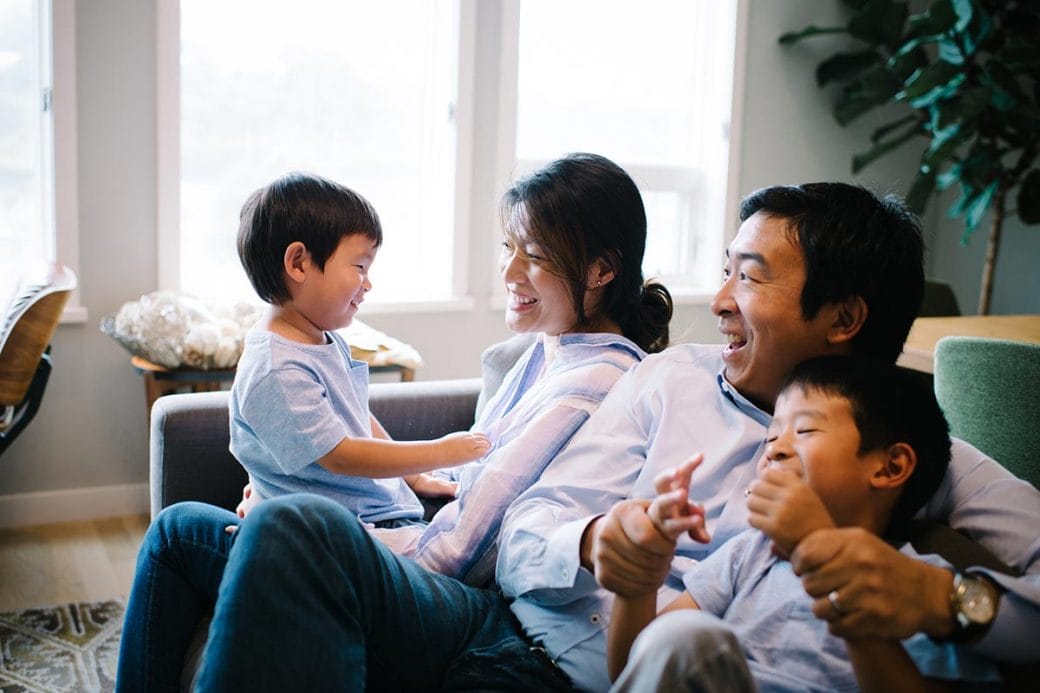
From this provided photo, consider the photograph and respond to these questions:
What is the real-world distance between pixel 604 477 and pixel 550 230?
43 cm

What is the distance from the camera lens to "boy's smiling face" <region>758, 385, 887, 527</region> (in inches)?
45.1

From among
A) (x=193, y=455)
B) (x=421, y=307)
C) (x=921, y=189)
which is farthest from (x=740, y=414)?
(x=921, y=189)

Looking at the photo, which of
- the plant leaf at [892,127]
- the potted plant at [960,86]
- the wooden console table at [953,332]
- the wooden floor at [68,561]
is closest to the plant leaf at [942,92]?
the potted plant at [960,86]

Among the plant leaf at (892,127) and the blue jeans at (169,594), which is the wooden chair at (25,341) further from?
the plant leaf at (892,127)

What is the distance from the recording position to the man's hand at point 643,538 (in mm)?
1011

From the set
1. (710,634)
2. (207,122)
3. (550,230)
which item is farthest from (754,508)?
(207,122)

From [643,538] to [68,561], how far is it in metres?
2.42

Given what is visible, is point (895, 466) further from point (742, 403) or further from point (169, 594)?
point (169, 594)

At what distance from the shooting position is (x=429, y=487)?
1.85m

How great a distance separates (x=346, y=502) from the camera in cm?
164

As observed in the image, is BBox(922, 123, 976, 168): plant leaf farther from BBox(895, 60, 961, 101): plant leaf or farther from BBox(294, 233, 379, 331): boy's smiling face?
A: BBox(294, 233, 379, 331): boy's smiling face

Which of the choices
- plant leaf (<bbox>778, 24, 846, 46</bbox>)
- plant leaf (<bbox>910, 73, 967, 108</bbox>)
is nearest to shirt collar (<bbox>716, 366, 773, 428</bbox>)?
plant leaf (<bbox>910, 73, 967, 108</bbox>)

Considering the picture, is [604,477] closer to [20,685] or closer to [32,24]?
[20,685]

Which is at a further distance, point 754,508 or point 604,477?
point 604,477
